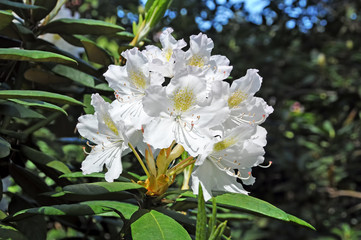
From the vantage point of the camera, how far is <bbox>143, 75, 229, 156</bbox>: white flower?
3.01 feet

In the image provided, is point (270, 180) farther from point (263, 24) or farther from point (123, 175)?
point (123, 175)

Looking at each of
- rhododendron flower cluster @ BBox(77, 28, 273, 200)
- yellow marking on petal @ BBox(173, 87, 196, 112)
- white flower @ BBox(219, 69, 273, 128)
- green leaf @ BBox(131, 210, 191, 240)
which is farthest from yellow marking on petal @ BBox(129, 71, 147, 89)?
green leaf @ BBox(131, 210, 191, 240)

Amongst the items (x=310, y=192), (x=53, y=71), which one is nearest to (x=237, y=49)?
(x=310, y=192)

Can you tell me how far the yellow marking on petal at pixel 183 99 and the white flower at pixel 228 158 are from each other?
108 millimetres

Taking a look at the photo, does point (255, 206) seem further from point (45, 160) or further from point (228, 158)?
point (45, 160)

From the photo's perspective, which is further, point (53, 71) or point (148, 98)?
point (53, 71)

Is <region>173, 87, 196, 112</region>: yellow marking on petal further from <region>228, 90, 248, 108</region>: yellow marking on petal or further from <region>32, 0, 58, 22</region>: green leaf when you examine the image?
<region>32, 0, 58, 22</region>: green leaf

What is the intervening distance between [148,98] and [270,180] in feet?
9.92

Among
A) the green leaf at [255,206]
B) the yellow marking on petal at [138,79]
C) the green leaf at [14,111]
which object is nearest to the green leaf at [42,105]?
the green leaf at [14,111]

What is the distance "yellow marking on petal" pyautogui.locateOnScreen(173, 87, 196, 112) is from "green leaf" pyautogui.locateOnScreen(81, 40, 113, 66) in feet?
1.42

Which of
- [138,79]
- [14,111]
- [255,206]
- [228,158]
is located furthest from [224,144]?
[14,111]

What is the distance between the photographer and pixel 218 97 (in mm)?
932

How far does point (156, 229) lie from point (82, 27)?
0.70m

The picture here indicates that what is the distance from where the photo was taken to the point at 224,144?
3.10 ft
